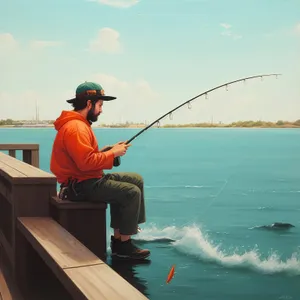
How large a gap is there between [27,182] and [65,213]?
204 mm

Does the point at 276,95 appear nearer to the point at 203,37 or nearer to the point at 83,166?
the point at 203,37

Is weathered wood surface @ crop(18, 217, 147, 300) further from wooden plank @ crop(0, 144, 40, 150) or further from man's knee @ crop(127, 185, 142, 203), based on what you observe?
wooden plank @ crop(0, 144, 40, 150)

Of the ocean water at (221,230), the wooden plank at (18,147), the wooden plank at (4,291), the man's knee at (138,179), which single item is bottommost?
the ocean water at (221,230)

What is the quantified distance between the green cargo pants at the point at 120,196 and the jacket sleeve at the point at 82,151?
0.27 feet

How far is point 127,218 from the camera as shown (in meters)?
2.68

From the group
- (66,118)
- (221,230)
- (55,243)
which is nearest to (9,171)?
(66,118)

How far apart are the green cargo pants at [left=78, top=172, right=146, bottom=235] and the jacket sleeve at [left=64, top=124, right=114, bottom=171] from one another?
81mm

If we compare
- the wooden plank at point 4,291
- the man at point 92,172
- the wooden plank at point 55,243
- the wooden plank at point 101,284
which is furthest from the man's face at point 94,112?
the wooden plank at point 101,284

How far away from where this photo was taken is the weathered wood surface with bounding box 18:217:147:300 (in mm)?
1508

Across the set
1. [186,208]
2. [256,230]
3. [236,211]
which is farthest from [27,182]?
[186,208]

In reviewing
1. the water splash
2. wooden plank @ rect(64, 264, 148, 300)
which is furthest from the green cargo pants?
the water splash

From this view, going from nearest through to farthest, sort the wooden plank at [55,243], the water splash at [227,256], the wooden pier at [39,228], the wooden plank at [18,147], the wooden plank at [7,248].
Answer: the wooden plank at [55,243], the wooden pier at [39,228], the wooden plank at [7,248], the wooden plank at [18,147], the water splash at [227,256]

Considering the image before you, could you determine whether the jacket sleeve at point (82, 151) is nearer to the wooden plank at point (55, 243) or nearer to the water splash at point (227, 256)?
the wooden plank at point (55, 243)

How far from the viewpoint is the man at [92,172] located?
2.59 meters
